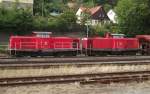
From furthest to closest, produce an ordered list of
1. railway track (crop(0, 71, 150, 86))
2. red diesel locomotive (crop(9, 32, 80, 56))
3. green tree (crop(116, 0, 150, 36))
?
green tree (crop(116, 0, 150, 36)) → red diesel locomotive (crop(9, 32, 80, 56)) → railway track (crop(0, 71, 150, 86))

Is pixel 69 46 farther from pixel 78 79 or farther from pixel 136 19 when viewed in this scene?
pixel 136 19

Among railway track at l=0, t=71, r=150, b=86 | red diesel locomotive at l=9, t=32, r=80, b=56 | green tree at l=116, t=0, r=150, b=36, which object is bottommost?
railway track at l=0, t=71, r=150, b=86

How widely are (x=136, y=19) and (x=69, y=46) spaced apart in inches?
994

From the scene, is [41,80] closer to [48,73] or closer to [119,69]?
[48,73]

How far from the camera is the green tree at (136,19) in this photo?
59719 millimetres

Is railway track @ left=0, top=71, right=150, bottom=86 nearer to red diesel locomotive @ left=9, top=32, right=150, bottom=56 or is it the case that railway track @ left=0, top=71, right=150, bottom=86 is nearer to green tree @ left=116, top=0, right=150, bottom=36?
red diesel locomotive @ left=9, top=32, right=150, bottom=56

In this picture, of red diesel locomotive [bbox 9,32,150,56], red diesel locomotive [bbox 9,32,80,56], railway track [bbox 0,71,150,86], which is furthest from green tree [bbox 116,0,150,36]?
railway track [bbox 0,71,150,86]

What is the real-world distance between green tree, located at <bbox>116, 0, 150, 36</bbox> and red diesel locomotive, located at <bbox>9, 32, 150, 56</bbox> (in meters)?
16.7

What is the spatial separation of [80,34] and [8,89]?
45335 millimetres

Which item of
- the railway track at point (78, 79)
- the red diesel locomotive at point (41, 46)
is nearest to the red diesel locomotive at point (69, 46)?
the red diesel locomotive at point (41, 46)

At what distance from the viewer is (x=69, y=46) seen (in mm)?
37344

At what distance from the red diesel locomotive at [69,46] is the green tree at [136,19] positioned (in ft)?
54.9

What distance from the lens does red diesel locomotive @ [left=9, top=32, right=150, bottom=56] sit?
35750 millimetres

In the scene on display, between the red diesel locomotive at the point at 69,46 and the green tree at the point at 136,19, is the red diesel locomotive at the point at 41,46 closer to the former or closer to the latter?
the red diesel locomotive at the point at 69,46
